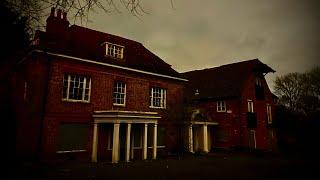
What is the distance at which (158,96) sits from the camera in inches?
866

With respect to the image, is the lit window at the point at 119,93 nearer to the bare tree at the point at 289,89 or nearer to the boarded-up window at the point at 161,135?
the boarded-up window at the point at 161,135

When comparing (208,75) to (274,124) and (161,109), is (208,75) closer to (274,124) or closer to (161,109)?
(274,124)

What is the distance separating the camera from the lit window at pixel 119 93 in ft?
63.3

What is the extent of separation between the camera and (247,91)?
29.2 meters

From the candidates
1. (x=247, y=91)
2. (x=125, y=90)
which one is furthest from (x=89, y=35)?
(x=247, y=91)

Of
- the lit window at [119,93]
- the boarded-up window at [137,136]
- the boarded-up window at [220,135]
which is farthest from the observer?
the boarded-up window at [220,135]

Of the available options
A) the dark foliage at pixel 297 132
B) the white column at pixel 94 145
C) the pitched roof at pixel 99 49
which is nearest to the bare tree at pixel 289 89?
the dark foliage at pixel 297 132

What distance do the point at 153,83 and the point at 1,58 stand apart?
13351mm

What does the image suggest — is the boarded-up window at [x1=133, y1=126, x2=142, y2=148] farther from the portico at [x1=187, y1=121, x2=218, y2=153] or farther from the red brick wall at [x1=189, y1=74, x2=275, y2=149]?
the red brick wall at [x1=189, y1=74, x2=275, y2=149]

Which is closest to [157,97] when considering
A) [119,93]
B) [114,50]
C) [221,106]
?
[119,93]

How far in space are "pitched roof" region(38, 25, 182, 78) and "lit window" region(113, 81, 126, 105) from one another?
1.50 meters

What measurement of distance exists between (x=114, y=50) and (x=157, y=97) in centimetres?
523

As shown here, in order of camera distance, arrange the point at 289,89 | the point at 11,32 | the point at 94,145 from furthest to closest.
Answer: the point at 289,89, the point at 94,145, the point at 11,32

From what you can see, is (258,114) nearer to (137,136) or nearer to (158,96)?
(158,96)
